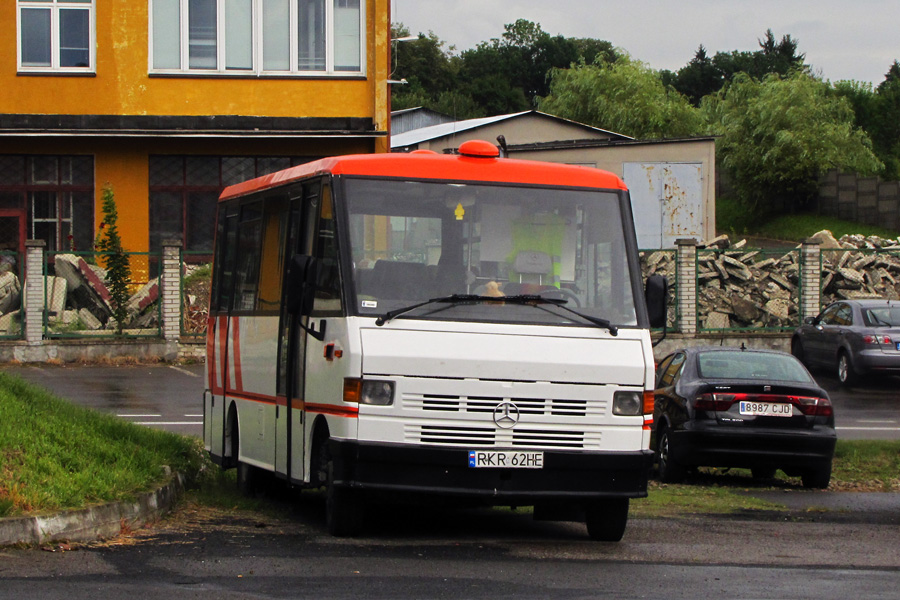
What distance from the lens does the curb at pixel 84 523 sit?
826 cm

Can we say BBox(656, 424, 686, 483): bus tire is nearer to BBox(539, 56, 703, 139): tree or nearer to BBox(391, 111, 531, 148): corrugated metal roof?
BBox(391, 111, 531, 148): corrugated metal roof

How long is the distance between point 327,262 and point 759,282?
22.9 metres

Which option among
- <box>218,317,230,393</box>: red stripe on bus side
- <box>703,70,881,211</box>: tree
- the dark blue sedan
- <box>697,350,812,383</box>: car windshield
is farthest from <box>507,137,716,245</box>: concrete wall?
<box>218,317,230,393</box>: red stripe on bus side

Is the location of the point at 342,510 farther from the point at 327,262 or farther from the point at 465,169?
the point at 465,169

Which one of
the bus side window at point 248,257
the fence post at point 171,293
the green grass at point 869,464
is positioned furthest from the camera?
the fence post at point 171,293

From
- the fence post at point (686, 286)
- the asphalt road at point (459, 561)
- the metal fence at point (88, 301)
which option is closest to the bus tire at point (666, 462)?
the asphalt road at point (459, 561)

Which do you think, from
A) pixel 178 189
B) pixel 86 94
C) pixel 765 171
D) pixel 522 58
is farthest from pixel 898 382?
pixel 522 58

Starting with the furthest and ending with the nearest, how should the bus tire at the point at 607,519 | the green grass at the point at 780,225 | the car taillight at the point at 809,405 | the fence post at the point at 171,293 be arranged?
1. the green grass at the point at 780,225
2. the fence post at the point at 171,293
3. the car taillight at the point at 809,405
4. the bus tire at the point at 607,519

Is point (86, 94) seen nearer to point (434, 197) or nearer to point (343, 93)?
point (343, 93)

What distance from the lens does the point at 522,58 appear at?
376 feet

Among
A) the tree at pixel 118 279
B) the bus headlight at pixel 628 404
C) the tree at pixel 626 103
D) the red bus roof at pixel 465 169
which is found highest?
the tree at pixel 626 103

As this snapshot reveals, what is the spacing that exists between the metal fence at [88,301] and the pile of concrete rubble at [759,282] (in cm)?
1107

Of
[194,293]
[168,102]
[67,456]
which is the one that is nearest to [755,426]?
[67,456]

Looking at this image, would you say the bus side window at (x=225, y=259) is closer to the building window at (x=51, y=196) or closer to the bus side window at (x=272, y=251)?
the bus side window at (x=272, y=251)
